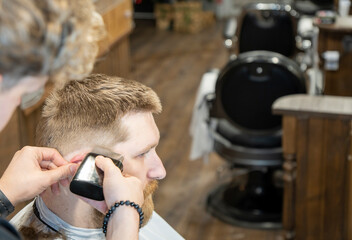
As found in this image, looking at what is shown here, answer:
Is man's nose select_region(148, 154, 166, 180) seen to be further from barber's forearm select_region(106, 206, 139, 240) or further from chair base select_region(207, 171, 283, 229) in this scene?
chair base select_region(207, 171, 283, 229)

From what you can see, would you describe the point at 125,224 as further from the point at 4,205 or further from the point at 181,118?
the point at 181,118

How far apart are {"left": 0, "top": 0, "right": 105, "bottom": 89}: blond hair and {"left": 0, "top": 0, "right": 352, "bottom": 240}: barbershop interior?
1.80 m

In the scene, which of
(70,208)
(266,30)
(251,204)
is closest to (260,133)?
(251,204)

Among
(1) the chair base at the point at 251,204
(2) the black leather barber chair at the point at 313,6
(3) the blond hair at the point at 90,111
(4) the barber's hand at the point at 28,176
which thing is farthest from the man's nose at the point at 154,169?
(2) the black leather barber chair at the point at 313,6

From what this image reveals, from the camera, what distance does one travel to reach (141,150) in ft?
4.47

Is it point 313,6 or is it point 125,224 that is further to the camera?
point 313,6

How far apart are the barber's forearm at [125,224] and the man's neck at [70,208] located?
274 millimetres

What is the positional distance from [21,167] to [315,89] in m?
2.81

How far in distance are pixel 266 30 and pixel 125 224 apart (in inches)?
151

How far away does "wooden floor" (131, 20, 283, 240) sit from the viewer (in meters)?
3.59

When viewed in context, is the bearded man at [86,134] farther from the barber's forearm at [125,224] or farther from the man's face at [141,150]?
the barber's forearm at [125,224]

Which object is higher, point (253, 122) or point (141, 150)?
point (141, 150)

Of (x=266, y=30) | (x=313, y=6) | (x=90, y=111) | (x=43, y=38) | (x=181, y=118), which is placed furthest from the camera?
(x=313, y=6)

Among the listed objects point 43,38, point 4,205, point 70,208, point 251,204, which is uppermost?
point 43,38
